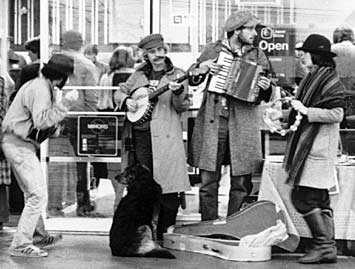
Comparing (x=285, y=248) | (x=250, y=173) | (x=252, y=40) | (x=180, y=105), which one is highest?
(x=252, y=40)

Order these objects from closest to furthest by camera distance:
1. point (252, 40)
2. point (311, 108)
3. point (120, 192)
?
point (311, 108) < point (252, 40) < point (120, 192)

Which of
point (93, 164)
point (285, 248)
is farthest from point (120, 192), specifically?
point (285, 248)

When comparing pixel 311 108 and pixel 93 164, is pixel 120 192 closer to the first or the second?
pixel 93 164

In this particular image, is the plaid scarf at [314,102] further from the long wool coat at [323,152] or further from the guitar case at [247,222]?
the guitar case at [247,222]

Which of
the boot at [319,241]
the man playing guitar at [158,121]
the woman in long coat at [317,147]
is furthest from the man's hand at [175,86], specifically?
the boot at [319,241]

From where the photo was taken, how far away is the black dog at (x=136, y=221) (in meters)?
8.25

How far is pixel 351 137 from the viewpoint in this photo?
9281 millimetres

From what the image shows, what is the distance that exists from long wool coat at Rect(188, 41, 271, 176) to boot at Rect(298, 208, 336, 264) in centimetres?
83

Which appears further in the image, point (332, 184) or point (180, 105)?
point (180, 105)

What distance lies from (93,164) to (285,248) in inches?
83.6

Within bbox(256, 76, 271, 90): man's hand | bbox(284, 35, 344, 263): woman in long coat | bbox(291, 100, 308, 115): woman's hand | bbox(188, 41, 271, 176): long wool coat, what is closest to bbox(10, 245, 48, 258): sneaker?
bbox(188, 41, 271, 176): long wool coat

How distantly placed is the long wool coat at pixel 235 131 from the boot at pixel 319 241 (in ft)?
2.71

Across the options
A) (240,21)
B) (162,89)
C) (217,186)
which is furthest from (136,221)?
(240,21)

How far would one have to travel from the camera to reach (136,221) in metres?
8.25
